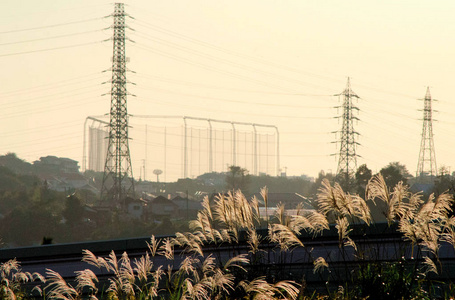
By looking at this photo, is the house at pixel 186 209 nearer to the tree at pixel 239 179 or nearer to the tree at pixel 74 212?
the tree at pixel 239 179

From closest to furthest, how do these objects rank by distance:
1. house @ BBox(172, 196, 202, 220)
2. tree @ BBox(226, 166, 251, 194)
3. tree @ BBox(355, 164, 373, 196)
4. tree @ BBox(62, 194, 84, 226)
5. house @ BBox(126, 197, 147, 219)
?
tree @ BBox(355, 164, 373, 196) → tree @ BBox(62, 194, 84, 226) → house @ BBox(126, 197, 147, 219) → house @ BBox(172, 196, 202, 220) → tree @ BBox(226, 166, 251, 194)

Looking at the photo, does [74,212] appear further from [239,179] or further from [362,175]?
[239,179]

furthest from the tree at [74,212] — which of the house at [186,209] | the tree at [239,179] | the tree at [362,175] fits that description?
the tree at [239,179]

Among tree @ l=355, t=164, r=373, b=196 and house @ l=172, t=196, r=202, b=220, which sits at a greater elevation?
tree @ l=355, t=164, r=373, b=196

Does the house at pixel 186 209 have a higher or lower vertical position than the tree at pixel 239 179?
lower

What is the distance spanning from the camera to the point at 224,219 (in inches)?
511

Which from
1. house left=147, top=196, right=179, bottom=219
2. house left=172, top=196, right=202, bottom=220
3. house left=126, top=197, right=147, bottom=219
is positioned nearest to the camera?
house left=126, top=197, right=147, bottom=219

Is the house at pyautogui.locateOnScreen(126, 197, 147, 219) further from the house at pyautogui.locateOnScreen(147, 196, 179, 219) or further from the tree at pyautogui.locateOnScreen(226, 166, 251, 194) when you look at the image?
the tree at pyautogui.locateOnScreen(226, 166, 251, 194)

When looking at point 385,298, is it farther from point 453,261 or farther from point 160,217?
point 160,217

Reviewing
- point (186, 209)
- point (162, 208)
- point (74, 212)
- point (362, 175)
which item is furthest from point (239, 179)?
point (362, 175)

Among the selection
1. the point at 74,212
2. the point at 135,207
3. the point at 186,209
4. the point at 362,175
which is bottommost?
the point at 74,212

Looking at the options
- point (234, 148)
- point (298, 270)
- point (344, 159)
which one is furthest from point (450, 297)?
point (234, 148)

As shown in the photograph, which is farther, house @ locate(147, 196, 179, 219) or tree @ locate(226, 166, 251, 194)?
tree @ locate(226, 166, 251, 194)

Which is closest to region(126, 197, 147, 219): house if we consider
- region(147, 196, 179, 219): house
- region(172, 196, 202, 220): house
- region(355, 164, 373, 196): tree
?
region(147, 196, 179, 219): house
